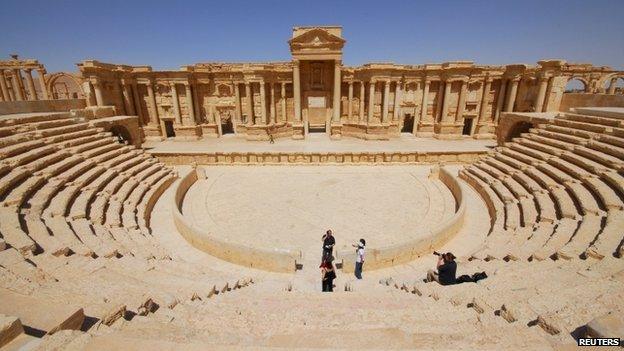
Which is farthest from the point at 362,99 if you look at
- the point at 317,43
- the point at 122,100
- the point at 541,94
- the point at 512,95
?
the point at 122,100

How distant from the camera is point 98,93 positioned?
21953 mm

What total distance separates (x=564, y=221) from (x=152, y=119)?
29312 mm

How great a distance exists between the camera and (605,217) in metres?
8.18

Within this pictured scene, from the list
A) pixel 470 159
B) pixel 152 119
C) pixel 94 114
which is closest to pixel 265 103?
pixel 152 119

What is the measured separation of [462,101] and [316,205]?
1997cm

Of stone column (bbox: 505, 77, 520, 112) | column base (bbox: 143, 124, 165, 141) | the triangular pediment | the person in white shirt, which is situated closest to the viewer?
the person in white shirt

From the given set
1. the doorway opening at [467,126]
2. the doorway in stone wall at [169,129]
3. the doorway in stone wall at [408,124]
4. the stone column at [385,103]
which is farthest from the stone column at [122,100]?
the doorway opening at [467,126]

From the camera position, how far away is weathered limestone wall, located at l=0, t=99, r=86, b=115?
15578 mm

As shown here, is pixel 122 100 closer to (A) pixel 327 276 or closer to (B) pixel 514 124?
(A) pixel 327 276

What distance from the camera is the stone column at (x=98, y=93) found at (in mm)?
21717

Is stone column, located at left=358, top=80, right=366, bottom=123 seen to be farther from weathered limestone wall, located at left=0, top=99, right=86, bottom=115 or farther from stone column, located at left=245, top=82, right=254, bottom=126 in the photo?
weathered limestone wall, located at left=0, top=99, right=86, bottom=115

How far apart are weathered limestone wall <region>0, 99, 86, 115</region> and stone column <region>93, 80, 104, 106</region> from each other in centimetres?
142

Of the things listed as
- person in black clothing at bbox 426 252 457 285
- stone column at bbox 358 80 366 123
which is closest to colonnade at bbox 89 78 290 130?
stone column at bbox 358 80 366 123

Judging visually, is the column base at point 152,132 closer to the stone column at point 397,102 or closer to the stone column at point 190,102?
the stone column at point 190,102
